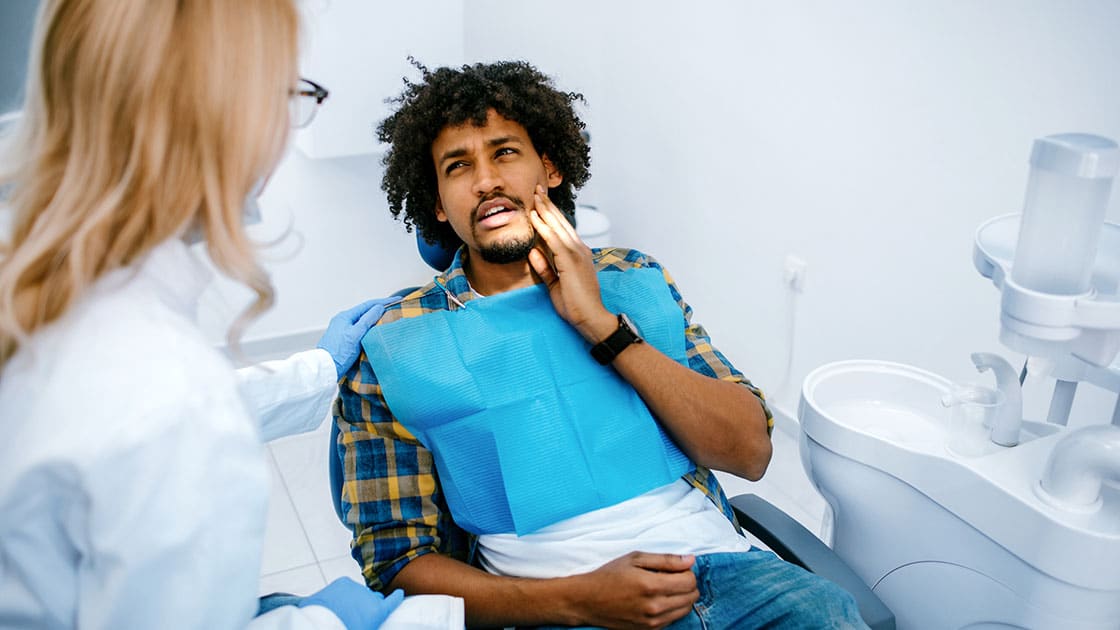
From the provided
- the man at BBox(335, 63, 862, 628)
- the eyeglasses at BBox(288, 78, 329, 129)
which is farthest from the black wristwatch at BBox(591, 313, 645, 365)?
the eyeglasses at BBox(288, 78, 329, 129)

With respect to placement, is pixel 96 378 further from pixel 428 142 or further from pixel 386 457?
pixel 428 142

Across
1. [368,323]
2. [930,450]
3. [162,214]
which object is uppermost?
[162,214]

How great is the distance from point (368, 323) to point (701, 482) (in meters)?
0.60

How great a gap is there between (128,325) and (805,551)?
39.6 inches

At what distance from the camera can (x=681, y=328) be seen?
5.30 feet

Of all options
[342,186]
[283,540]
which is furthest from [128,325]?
[342,186]

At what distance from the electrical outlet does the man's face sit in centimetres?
102

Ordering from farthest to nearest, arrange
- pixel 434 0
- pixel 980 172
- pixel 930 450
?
1. pixel 434 0
2. pixel 980 172
3. pixel 930 450

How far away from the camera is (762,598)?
52.6 inches

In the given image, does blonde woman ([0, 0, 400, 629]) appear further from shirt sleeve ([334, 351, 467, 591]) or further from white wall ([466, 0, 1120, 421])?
white wall ([466, 0, 1120, 421])

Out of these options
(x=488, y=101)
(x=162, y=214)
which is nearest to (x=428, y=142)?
(x=488, y=101)

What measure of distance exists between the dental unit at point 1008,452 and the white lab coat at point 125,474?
94 centimetres

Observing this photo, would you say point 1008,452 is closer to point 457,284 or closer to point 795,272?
point 457,284

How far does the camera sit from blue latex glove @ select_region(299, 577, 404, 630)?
1082mm
